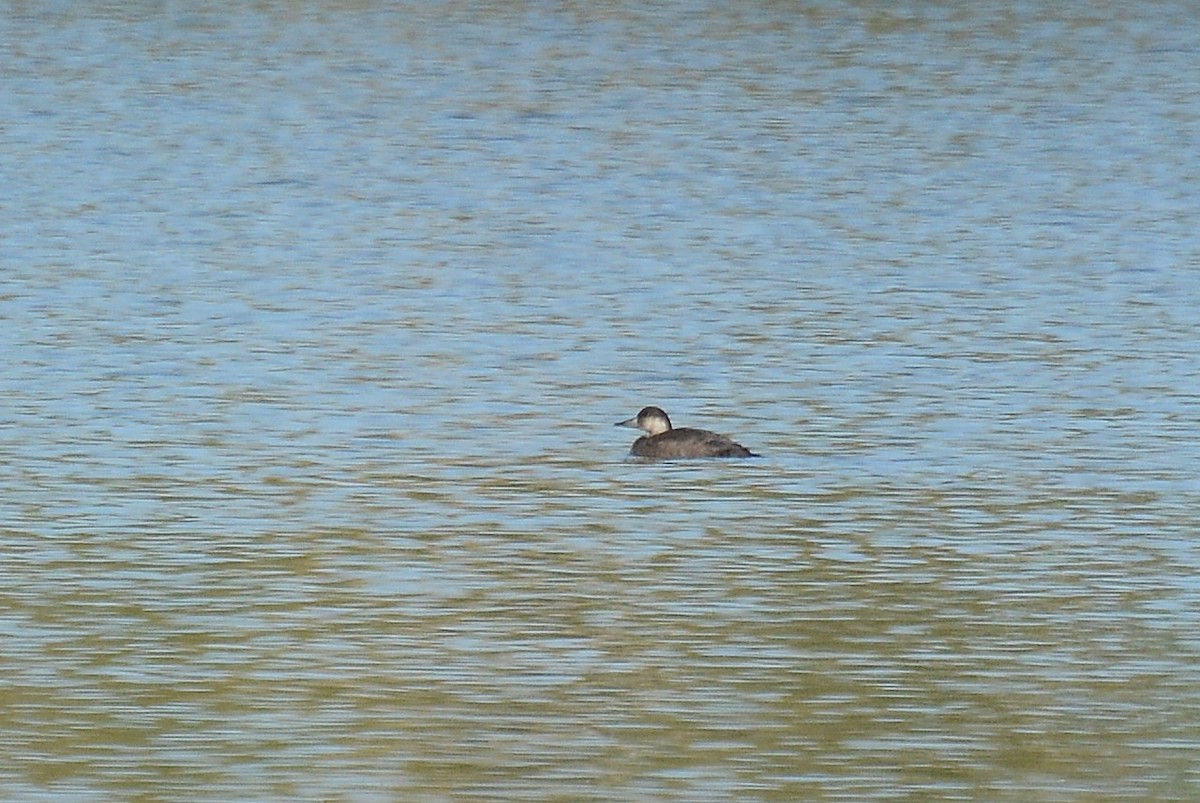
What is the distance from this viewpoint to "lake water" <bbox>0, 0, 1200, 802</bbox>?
28.6ft

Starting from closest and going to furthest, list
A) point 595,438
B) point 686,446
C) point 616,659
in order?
point 616,659 → point 686,446 → point 595,438

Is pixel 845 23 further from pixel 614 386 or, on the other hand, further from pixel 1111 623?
pixel 1111 623

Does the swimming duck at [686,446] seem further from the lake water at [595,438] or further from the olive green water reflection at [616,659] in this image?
the olive green water reflection at [616,659]

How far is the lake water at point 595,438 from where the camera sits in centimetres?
870

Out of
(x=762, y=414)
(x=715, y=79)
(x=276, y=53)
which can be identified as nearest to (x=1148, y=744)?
(x=762, y=414)

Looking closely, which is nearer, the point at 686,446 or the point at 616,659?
the point at 616,659

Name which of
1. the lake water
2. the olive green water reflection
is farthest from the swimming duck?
the olive green water reflection

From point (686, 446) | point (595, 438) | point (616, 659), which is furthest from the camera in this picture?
point (595, 438)

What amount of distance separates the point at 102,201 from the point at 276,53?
992 cm

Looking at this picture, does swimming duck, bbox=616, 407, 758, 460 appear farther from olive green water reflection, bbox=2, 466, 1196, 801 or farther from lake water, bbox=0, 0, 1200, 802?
olive green water reflection, bbox=2, 466, 1196, 801

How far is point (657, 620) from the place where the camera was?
10.2m

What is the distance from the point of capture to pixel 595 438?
13.8m

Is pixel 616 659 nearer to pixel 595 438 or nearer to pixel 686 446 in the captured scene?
pixel 686 446

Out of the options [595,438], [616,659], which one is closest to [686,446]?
[595,438]
